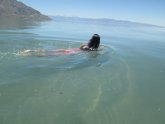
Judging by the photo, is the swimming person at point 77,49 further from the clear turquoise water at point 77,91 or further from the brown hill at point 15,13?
the brown hill at point 15,13

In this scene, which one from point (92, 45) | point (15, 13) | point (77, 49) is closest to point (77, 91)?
point (77, 49)

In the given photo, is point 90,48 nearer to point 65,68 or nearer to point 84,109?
point 65,68

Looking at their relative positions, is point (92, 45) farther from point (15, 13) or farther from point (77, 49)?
point (15, 13)

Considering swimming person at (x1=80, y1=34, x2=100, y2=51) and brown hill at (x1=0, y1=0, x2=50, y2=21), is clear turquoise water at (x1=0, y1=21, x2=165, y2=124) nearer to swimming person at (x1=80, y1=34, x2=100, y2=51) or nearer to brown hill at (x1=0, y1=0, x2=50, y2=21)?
swimming person at (x1=80, y1=34, x2=100, y2=51)

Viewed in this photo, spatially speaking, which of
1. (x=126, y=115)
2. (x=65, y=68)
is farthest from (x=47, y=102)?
(x=65, y=68)

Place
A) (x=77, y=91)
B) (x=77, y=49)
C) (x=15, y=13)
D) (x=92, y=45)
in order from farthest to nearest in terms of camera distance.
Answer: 1. (x=15, y=13)
2. (x=92, y=45)
3. (x=77, y=49)
4. (x=77, y=91)

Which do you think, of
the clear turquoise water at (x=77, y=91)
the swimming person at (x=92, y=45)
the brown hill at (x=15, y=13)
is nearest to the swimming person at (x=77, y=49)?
the swimming person at (x=92, y=45)

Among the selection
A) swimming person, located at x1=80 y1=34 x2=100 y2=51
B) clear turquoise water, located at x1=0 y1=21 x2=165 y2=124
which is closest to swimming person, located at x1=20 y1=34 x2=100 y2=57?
swimming person, located at x1=80 y1=34 x2=100 y2=51

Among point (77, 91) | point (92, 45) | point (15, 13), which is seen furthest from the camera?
point (15, 13)

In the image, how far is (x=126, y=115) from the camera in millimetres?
7668

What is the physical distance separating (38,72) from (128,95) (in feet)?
12.5

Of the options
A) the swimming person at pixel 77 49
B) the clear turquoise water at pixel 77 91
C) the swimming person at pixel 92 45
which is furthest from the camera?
the swimming person at pixel 92 45

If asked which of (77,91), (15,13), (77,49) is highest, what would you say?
(77,91)

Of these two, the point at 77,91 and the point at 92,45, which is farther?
the point at 92,45
